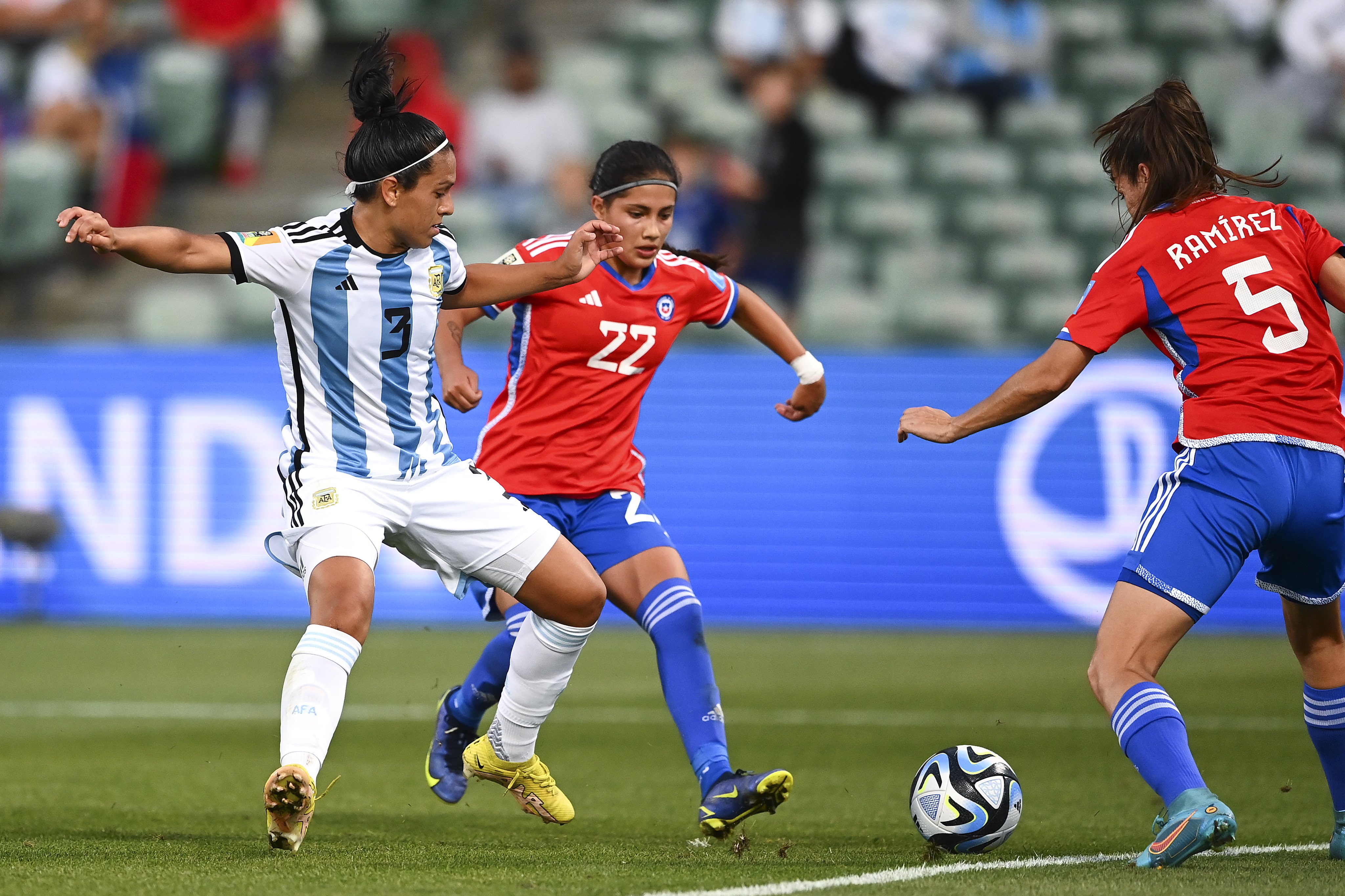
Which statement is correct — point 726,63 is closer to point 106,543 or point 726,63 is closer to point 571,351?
point 106,543

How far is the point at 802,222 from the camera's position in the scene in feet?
46.0

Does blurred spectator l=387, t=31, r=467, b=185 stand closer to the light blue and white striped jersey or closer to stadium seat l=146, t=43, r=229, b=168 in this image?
stadium seat l=146, t=43, r=229, b=168

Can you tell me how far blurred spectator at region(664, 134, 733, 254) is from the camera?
13.5m

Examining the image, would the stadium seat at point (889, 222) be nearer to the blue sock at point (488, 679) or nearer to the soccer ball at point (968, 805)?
the blue sock at point (488, 679)

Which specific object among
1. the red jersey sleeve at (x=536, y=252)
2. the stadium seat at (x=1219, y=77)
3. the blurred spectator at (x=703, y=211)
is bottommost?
the red jersey sleeve at (x=536, y=252)

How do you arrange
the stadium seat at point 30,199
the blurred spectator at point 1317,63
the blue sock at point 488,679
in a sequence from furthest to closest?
the blurred spectator at point 1317,63 → the stadium seat at point 30,199 → the blue sock at point 488,679

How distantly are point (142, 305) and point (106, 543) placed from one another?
248 cm

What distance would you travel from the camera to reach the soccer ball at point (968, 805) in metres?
4.70

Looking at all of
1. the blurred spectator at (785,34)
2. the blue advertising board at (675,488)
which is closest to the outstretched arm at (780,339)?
the blue advertising board at (675,488)

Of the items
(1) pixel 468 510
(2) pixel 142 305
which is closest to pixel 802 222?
(2) pixel 142 305

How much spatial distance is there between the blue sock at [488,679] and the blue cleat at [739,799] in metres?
1.17

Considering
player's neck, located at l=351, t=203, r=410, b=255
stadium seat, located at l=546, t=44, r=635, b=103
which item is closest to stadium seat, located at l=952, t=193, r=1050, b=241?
stadium seat, located at l=546, t=44, r=635, b=103

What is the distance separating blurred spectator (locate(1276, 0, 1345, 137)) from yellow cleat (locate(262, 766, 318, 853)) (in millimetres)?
13348

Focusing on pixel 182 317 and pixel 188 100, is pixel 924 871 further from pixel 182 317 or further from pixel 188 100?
pixel 188 100
